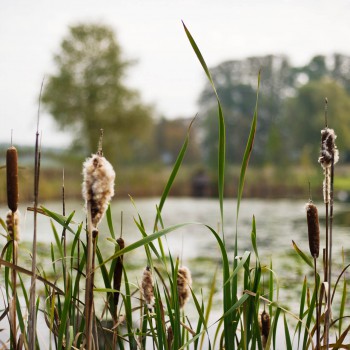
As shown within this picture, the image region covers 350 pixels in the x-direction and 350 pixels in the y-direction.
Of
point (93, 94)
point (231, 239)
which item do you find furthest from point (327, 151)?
point (93, 94)

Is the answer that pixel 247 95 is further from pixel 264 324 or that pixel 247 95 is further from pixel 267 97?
pixel 264 324

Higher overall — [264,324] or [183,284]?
[183,284]

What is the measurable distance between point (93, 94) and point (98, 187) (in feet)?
84.8

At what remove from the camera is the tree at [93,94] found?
26016mm

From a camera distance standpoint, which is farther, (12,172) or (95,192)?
(12,172)

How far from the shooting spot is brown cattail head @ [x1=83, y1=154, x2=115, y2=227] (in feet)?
3.66

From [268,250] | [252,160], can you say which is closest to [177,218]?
[268,250]

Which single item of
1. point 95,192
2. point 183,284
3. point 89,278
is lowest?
point 183,284

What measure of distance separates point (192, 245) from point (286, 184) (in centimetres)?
1575

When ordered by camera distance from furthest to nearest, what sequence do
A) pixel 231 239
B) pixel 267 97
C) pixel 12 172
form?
1. pixel 267 97
2. pixel 231 239
3. pixel 12 172

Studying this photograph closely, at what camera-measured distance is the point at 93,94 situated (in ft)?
87.0

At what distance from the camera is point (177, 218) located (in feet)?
47.5

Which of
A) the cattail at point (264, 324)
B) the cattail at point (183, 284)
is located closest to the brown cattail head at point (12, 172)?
the cattail at point (183, 284)

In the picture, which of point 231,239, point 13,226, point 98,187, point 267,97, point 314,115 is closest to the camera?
point 98,187
